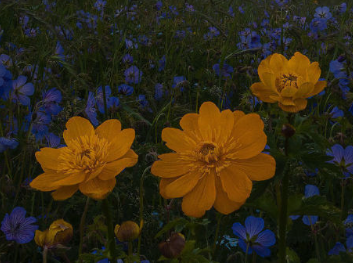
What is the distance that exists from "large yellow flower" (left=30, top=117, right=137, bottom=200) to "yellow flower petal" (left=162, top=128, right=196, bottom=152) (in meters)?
0.08

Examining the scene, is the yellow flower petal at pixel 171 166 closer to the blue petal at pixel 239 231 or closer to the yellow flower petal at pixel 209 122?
the yellow flower petal at pixel 209 122

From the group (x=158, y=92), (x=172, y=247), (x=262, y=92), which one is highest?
(x=262, y=92)

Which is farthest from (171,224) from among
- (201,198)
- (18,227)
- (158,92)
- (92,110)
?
(158,92)

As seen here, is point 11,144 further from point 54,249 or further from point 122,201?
point 54,249

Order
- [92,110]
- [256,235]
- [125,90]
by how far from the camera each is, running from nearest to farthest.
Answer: [256,235] → [92,110] → [125,90]

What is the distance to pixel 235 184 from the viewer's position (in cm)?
72

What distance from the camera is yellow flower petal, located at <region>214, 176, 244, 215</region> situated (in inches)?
27.4

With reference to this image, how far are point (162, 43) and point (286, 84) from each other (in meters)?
2.27

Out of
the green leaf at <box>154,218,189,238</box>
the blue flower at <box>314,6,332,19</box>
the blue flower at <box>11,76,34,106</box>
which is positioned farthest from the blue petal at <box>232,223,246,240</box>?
the blue flower at <box>314,6,332,19</box>

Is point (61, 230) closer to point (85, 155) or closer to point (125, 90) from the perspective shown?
point (85, 155)

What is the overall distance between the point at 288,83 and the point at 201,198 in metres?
0.31

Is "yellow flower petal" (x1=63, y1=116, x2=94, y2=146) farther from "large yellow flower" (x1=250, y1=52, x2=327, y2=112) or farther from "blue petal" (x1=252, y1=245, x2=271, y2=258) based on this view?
"blue petal" (x1=252, y1=245, x2=271, y2=258)

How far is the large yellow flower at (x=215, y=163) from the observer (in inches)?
28.0

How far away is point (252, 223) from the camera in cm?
120
